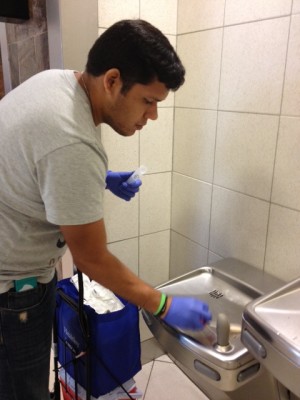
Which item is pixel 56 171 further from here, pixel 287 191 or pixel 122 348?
pixel 287 191

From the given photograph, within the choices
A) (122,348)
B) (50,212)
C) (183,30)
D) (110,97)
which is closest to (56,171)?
(50,212)

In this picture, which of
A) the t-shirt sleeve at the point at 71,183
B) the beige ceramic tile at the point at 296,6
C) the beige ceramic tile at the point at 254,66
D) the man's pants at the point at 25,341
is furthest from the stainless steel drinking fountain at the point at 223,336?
the beige ceramic tile at the point at 296,6

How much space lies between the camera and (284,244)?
1.17 meters

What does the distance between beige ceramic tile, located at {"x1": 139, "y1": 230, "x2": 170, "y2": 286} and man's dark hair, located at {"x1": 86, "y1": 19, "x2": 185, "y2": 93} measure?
1001 millimetres

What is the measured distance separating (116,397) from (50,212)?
0.69 m

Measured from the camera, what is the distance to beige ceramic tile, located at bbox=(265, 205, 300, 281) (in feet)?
3.70

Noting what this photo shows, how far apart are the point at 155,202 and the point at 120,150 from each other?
0.99ft

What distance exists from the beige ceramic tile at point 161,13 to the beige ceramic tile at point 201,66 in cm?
6

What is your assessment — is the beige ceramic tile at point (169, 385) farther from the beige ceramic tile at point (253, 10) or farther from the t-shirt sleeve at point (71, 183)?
the beige ceramic tile at point (253, 10)

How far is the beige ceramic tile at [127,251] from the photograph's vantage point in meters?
1.59

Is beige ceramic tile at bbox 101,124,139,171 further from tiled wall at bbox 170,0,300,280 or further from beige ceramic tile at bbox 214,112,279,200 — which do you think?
beige ceramic tile at bbox 214,112,279,200

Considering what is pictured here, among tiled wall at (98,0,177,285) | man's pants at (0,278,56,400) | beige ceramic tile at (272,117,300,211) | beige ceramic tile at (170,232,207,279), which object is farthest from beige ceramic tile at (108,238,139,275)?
beige ceramic tile at (272,117,300,211)

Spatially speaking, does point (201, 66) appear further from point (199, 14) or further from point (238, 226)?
point (238, 226)

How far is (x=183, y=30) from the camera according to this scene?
56.2 inches
